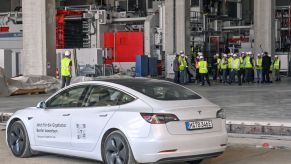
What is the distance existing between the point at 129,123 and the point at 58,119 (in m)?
1.64

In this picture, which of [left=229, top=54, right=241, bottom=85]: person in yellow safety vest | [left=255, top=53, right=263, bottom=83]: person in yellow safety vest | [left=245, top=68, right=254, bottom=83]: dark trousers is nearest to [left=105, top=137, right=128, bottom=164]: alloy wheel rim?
[left=229, top=54, right=241, bottom=85]: person in yellow safety vest

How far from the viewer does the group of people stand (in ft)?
101

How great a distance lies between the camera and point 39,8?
28.9 meters

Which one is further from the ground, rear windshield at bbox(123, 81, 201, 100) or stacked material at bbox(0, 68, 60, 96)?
rear windshield at bbox(123, 81, 201, 100)

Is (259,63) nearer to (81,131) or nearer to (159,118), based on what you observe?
(81,131)

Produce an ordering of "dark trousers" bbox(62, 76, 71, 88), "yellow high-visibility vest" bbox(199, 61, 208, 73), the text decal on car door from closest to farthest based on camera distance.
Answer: the text decal on car door < "dark trousers" bbox(62, 76, 71, 88) < "yellow high-visibility vest" bbox(199, 61, 208, 73)

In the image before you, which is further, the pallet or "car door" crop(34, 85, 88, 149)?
the pallet

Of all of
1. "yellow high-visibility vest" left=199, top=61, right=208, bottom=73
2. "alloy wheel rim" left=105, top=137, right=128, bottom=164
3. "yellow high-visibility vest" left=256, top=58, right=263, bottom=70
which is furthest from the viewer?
"yellow high-visibility vest" left=256, top=58, right=263, bottom=70

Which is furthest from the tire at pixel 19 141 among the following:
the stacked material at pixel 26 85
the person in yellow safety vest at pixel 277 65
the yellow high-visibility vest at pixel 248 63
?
the person in yellow safety vest at pixel 277 65

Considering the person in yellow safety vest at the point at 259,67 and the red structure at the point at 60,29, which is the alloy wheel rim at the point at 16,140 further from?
the red structure at the point at 60,29

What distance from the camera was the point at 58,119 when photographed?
355 inches

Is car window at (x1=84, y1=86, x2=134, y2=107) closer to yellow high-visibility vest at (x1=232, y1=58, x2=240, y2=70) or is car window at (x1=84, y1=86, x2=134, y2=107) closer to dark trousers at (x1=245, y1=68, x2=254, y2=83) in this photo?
yellow high-visibility vest at (x1=232, y1=58, x2=240, y2=70)

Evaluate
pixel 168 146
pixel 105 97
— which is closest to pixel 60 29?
pixel 105 97

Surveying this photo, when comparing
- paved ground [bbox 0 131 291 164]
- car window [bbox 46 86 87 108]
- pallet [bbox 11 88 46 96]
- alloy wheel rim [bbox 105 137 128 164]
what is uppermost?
car window [bbox 46 86 87 108]
